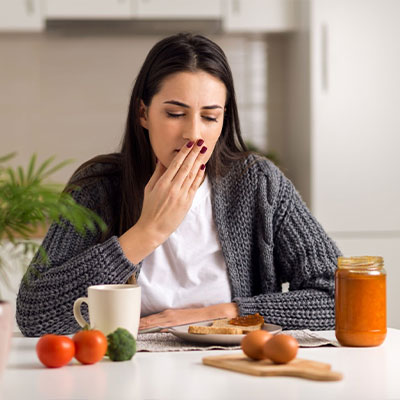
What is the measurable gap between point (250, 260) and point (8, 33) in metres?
2.47

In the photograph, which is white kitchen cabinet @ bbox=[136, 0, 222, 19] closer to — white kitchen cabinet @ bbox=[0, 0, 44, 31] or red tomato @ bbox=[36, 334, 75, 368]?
white kitchen cabinet @ bbox=[0, 0, 44, 31]

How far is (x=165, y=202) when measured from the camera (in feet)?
5.58

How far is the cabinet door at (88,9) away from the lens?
11.3ft

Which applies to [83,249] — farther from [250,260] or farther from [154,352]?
[154,352]

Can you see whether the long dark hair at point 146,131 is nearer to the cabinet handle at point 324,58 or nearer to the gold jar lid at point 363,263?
the gold jar lid at point 363,263

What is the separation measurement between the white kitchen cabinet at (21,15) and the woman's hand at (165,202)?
1917 mm

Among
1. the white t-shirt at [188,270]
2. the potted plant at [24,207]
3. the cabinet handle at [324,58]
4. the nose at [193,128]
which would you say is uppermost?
the cabinet handle at [324,58]

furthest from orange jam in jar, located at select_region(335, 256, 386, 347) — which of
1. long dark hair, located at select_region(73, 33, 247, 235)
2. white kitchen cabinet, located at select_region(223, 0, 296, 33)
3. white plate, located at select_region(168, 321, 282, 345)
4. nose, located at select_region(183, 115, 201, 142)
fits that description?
white kitchen cabinet, located at select_region(223, 0, 296, 33)

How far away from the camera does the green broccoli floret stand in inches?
46.1

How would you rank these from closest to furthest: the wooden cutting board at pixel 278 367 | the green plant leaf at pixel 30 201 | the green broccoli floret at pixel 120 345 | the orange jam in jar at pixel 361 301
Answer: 1. the green plant leaf at pixel 30 201
2. the wooden cutting board at pixel 278 367
3. the green broccoli floret at pixel 120 345
4. the orange jam in jar at pixel 361 301

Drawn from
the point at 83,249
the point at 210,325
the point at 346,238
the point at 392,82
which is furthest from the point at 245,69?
the point at 210,325

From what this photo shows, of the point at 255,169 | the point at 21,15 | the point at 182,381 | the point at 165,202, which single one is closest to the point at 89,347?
the point at 182,381

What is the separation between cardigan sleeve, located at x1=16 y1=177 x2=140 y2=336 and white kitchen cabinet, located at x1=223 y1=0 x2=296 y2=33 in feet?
7.01

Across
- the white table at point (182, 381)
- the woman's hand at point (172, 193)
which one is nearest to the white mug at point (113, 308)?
the white table at point (182, 381)
